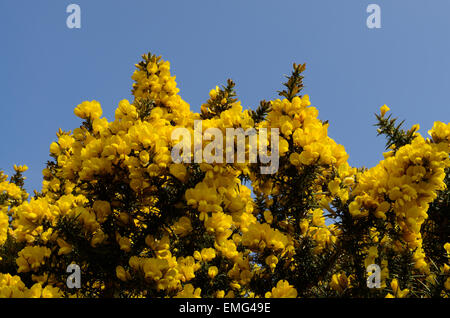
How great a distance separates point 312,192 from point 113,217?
1462 mm

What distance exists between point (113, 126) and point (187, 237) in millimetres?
987

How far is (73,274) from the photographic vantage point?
89.9 inches

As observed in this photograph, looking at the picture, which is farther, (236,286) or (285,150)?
(236,286)

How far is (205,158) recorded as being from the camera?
216cm

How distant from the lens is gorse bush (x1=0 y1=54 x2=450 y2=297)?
7.00 feet

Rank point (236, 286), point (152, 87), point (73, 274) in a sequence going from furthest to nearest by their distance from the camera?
point (152, 87) < point (236, 286) < point (73, 274)

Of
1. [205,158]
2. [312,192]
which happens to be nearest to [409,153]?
[312,192]


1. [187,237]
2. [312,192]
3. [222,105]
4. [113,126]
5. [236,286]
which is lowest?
[236,286]

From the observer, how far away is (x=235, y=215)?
2.29 m

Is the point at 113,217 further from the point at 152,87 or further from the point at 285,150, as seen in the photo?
the point at 152,87

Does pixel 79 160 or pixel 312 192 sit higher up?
pixel 79 160

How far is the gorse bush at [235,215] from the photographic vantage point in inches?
84.0
